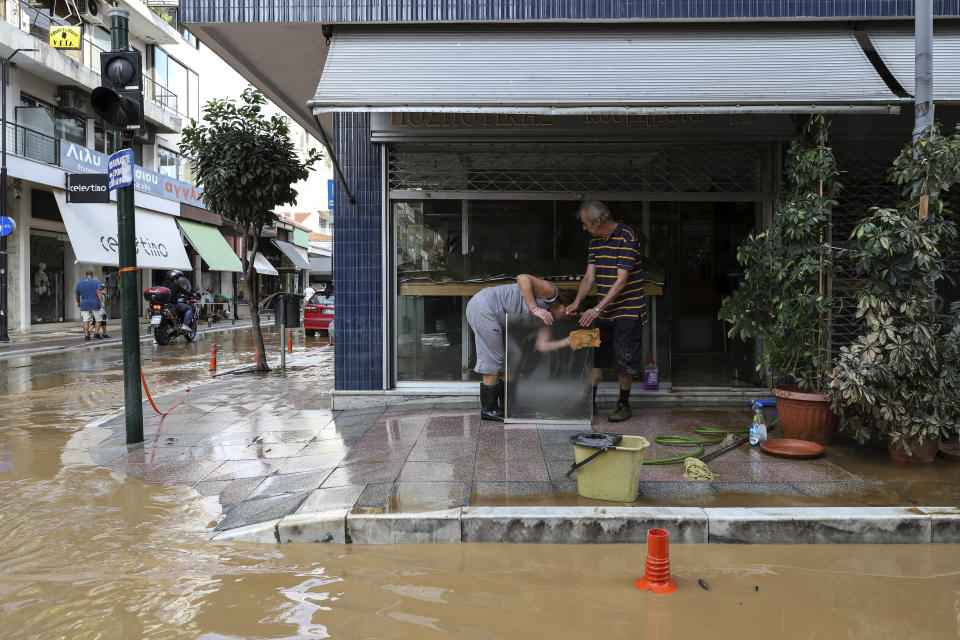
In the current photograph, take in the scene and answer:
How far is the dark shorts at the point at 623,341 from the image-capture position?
637 cm

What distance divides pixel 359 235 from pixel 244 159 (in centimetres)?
389

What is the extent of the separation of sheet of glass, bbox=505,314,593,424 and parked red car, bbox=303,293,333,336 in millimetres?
14748

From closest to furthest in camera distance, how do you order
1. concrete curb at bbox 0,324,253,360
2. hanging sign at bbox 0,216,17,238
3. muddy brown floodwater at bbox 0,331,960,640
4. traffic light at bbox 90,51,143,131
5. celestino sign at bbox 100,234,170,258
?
muddy brown floodwater at bbox 0,331,960,640, traffic light at bbox 90,51,143,131, concrete curb at bbox 0,324,253,360, hanging sign at bbox 0,216,17,238, celestino sign at bbox 100,234,170,258

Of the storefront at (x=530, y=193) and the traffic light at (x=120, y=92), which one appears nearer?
the traffic light at (x=120, y=92)

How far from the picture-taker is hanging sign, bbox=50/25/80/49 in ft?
65.2

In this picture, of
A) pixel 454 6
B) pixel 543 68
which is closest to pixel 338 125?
pixel 454 6

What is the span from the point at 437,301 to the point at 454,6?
2997 mm

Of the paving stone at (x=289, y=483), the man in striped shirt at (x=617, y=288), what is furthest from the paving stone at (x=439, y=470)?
the man in striped shirt at (x=617, y=288)

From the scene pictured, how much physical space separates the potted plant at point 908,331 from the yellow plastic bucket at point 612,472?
1.81m

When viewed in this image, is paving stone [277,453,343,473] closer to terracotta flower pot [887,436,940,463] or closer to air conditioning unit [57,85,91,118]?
terracotta flower pot [887,436,940,463]

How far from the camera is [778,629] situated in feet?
9.39

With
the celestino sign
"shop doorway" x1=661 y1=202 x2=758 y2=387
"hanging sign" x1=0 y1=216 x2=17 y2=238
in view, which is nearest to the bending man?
"shop doorway" x1=661 y1=202 x2=758 y2=387

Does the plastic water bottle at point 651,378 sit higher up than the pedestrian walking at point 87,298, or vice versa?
the pedestrian walking at point 87,298

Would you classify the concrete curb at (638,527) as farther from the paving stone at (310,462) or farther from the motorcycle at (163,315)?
the motorcycle at (163,315)
